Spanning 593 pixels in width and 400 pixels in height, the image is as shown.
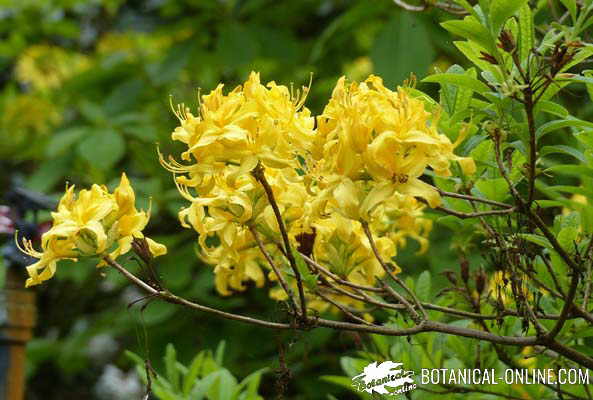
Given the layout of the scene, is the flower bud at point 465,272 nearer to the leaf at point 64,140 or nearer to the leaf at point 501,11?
the leaf at point 501,11

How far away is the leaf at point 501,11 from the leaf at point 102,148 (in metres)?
1.66

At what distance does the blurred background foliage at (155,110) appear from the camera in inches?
87.5

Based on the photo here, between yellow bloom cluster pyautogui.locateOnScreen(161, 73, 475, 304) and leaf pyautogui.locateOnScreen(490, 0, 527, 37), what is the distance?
111 mm

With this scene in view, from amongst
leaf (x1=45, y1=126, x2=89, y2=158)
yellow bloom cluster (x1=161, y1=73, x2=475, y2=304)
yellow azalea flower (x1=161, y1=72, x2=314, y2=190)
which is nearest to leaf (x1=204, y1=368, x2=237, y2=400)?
yellow bloom cluster (x1=161, y1=73, x2=475, y2=304)

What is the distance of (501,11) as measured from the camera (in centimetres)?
78

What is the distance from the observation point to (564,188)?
0.98 metres

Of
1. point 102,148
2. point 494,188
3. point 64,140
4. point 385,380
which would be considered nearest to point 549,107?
point 494,188

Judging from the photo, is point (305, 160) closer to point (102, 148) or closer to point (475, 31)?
point (475, 31)

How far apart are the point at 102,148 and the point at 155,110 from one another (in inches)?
24.1

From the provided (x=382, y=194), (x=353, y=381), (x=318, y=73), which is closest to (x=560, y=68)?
(x=382, y=194)

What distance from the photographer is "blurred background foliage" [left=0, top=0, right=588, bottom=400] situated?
2.22 meters

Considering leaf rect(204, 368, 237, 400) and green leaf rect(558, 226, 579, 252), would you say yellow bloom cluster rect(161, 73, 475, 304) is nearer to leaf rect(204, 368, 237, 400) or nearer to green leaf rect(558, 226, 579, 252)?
green leaf rect(558, 226, 579, 252)

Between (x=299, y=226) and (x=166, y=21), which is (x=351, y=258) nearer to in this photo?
(x=299, y=226)

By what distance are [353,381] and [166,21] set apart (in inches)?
77.6
